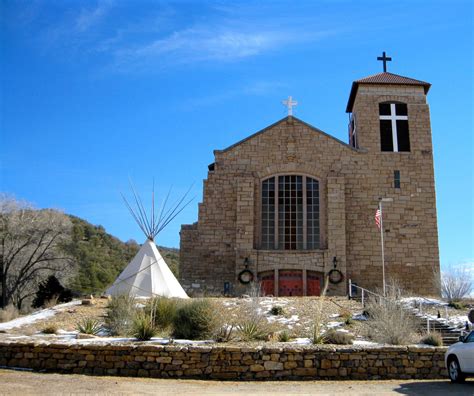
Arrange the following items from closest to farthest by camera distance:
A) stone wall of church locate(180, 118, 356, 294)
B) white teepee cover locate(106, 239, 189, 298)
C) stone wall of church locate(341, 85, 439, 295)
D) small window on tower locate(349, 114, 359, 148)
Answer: white teepee cover locate(106, 239, 189, 298) → stone wall of church locate(180, 118, 356, 294) → stone wall of church locate(341, 85, 439, 295) → small window on tower locate(349, 114, 359, 148)

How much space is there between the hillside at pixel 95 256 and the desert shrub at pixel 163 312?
60.1 ft

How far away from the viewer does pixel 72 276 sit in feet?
100

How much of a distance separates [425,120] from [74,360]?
2044 cm

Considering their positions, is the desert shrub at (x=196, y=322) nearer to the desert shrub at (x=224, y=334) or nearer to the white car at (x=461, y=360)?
the desert shrub at (x=224, y=334)

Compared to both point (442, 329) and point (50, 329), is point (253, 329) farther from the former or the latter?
point (442, 329)

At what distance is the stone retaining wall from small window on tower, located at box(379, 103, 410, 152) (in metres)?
16.1

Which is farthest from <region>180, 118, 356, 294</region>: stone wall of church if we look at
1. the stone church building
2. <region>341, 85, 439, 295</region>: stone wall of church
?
<region>341, 85, 439, 295</region>: stone wall of church

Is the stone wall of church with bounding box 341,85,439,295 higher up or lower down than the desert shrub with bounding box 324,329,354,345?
higher up

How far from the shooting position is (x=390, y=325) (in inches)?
481

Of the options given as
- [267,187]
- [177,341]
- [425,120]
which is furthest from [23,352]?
[425,120]

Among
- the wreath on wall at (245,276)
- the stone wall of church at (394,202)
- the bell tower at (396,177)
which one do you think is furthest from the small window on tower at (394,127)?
the wreath on wall at (245,276)

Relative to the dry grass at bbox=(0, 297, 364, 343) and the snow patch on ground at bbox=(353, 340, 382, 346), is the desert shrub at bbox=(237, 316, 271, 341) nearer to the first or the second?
the dry grass at bbox=(0, 297, 364, 343)

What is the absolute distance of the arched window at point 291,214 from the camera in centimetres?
2428

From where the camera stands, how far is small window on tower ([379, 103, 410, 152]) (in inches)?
1015
